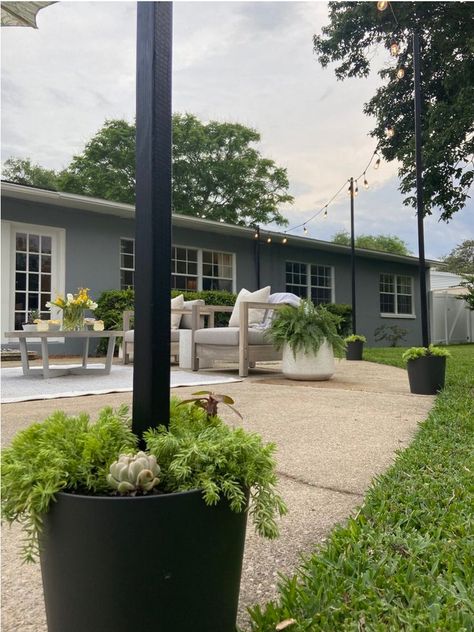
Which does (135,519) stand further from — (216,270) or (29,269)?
(216,270)

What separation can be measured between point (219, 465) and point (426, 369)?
135 inches

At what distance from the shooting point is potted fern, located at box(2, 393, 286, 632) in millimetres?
725

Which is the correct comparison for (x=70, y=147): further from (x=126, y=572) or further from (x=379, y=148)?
(x=126, y=572)

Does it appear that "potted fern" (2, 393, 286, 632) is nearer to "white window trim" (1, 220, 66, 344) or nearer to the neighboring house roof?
"white window trim" (1, 220, 66, 344)

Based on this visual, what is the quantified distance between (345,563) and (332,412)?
1981mm

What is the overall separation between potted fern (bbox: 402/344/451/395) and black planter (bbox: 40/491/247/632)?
11.4 ft

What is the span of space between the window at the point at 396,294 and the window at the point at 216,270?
5140 millimetres

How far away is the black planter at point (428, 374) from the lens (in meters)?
3.87

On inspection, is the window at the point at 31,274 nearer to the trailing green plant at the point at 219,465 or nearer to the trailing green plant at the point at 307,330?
the trailing green plant at the point at 307,330

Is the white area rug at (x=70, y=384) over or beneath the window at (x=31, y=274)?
beneath

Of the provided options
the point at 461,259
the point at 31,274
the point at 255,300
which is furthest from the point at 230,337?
the point at 461,259

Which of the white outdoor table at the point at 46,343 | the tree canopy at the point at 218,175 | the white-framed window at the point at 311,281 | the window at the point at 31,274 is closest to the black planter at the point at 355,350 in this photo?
the white-framed window at the point at 311,281

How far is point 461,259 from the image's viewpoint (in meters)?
16.4

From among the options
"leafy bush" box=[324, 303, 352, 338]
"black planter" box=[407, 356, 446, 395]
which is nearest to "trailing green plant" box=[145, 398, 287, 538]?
"black planter" box=[407, 356, 446, 395]
